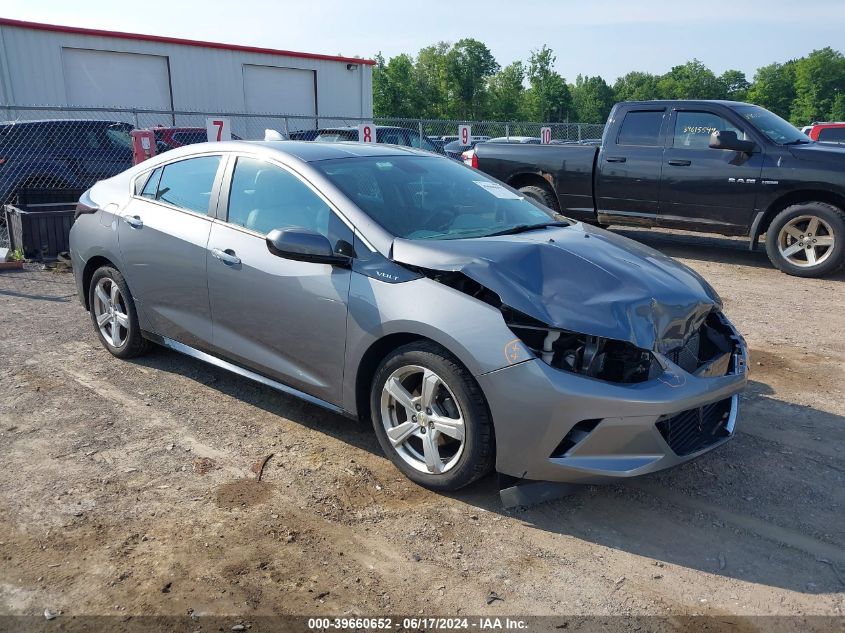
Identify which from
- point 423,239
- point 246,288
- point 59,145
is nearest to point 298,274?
point 246,288

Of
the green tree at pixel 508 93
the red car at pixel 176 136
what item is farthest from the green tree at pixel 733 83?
the red car at pixel 176 136

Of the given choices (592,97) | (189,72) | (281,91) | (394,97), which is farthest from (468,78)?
(189,72)

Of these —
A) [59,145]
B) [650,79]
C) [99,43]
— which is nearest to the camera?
[59,145]

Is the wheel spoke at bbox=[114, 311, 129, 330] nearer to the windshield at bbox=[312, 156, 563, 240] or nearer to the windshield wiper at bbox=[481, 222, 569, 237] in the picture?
the windshield at bbox=[312, 156, 563, 240]

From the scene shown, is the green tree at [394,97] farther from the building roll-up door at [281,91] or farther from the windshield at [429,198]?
the windshield at [429,198]

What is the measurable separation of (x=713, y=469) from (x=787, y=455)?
50cm

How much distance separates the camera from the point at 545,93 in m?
73.3

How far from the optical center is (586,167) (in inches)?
387


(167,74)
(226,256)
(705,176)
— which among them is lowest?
(226,256)

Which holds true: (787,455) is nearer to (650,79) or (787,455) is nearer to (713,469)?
(713,469)

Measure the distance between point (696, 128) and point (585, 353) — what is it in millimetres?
7000

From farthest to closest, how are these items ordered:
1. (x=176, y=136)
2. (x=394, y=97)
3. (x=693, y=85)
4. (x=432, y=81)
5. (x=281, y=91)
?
1. (x=693, y=85)
2. (x=432, y=81)
3. (x=394, y=97)
4. (x=281, y=91)
5. (x=176, y=136)

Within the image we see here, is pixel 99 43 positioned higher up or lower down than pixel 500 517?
higher up

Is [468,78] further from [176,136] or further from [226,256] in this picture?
[226,256]
